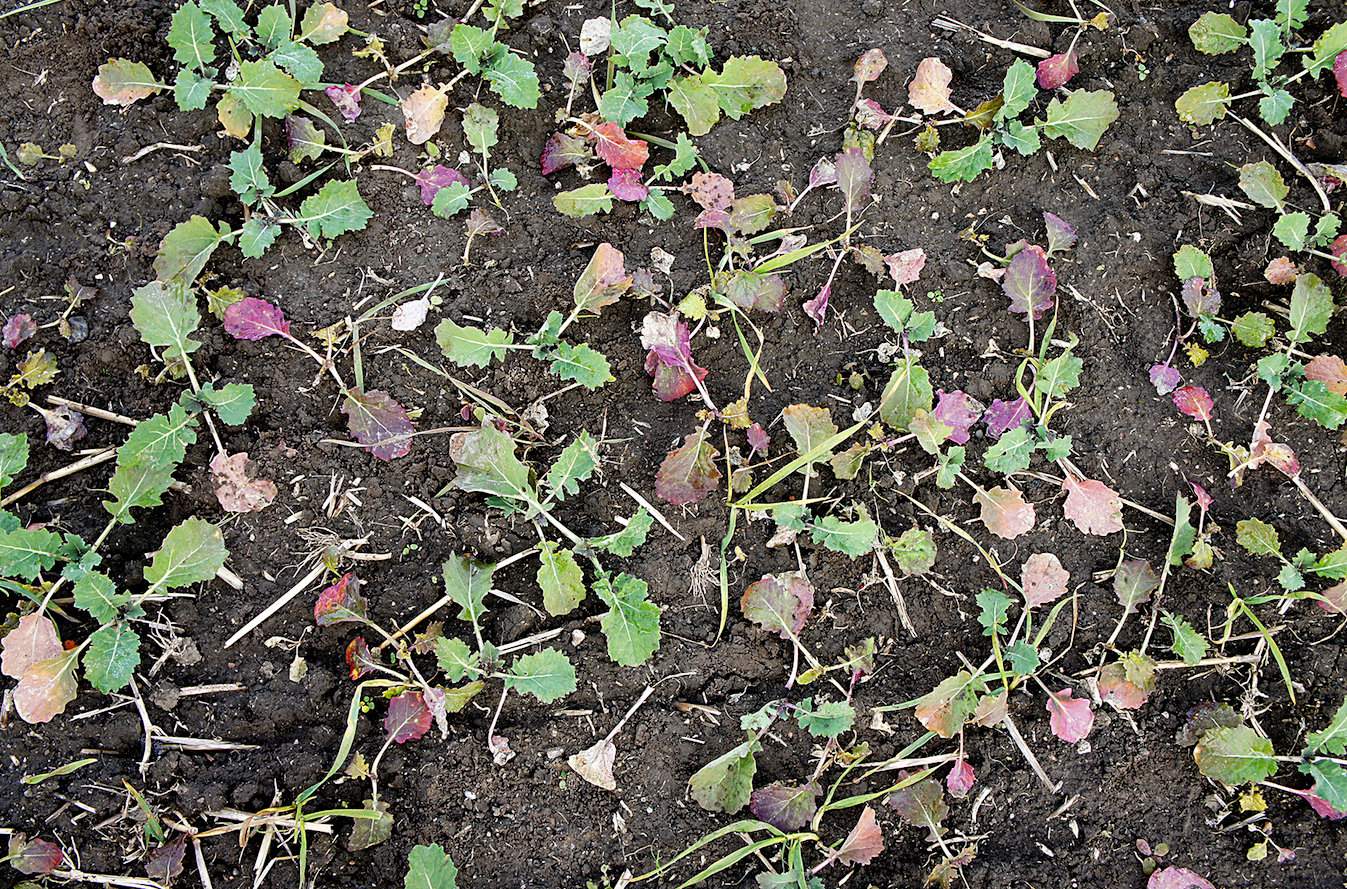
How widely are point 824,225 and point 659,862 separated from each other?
1.63 meters

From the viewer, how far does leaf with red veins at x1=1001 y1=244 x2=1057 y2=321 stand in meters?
2.62

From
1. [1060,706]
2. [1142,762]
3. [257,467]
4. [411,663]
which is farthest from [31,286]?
[1142,762]

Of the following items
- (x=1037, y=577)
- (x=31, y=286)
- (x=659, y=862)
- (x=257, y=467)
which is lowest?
(x=659, y=862)

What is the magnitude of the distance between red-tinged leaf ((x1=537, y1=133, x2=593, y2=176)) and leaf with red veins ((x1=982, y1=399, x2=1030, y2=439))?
4.03ft

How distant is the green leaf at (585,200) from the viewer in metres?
2.63

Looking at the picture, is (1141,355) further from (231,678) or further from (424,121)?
(231,678)

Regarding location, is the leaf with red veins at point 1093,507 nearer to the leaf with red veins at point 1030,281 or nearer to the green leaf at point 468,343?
the leaf with red veins at point 1030,281

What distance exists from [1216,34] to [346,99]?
237cm

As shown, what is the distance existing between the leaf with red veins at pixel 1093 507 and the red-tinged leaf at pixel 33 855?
245cm

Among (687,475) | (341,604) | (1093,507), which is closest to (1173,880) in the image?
(1093,507)

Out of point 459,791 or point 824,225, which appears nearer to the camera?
point 459,791

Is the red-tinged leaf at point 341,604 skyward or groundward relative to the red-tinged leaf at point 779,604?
skyward

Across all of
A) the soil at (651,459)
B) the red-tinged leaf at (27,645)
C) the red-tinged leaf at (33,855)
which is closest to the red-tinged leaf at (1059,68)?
the soil at (651,459)

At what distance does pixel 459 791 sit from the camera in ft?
7.72
